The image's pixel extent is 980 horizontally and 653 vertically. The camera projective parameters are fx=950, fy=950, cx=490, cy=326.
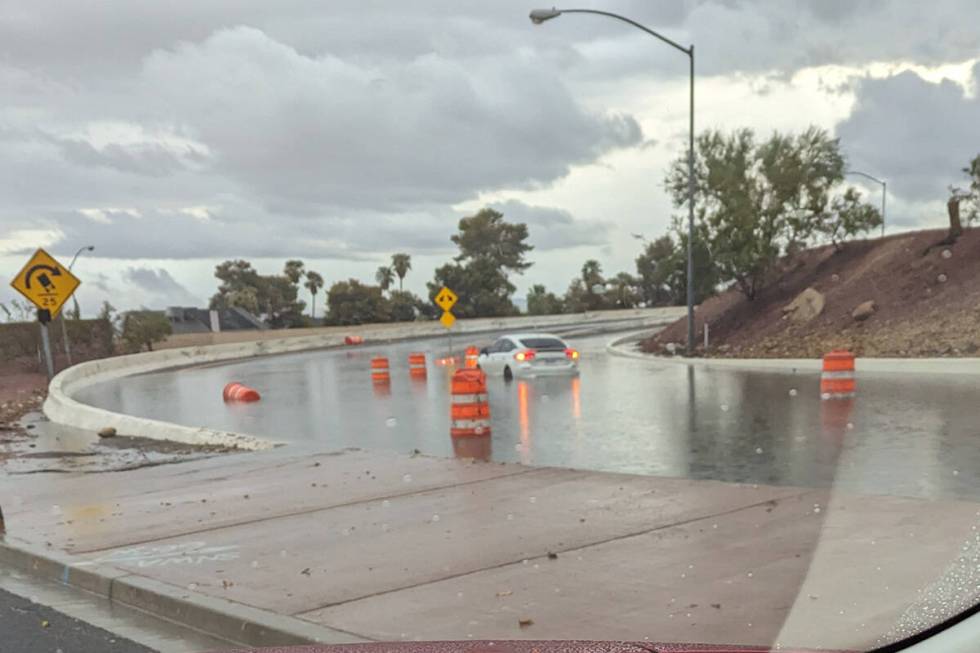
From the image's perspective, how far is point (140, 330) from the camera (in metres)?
55.5

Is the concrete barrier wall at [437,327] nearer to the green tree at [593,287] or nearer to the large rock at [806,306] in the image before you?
the green tree at [593,287]

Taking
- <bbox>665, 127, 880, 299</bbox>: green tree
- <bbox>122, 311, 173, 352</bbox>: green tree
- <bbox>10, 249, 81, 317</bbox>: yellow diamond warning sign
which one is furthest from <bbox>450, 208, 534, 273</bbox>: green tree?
<bbox>10, 249, 81, 317</bbox>: yellow diamond warning sign

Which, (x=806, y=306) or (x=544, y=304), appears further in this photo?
(x=544, y=304)

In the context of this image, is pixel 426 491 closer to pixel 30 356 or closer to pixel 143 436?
pixel 143 436

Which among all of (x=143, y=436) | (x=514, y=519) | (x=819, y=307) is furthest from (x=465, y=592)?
(x=819, y=307)

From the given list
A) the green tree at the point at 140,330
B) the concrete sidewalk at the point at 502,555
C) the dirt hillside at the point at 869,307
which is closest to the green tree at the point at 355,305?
the green tree at the point at 140,330

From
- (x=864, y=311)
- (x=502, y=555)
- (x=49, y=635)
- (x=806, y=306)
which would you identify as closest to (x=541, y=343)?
(x=864, y=311)

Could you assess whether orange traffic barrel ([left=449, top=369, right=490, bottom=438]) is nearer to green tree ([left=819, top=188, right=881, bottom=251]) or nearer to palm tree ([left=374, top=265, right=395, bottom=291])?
green tree ([left=819, top=188, right=881, bottom=251])

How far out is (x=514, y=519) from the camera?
784 centimetres

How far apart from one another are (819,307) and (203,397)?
19.9 meters

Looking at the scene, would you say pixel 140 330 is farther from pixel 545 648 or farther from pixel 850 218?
pixel 545 648

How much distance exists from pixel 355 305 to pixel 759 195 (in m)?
66.4

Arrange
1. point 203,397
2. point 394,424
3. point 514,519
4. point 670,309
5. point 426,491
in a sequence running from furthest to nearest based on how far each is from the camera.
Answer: point 670,309 < point 203,397 < point 394,424 < point 426,491 < point 514,519

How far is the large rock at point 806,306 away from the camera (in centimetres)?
3173
